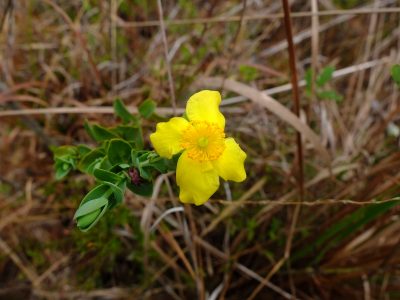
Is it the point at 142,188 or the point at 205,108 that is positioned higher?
the point at 205,108

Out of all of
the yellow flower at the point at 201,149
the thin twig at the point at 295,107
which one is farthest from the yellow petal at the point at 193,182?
the thin twig at the point at 295,107

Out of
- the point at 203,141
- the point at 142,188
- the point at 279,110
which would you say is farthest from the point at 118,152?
the point at 279,110

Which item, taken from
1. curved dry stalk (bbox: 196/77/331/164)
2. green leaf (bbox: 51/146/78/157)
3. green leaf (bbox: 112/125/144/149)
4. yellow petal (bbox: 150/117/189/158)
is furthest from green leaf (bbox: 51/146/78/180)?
curved dry stalk (bbox: 196/77/331/164)

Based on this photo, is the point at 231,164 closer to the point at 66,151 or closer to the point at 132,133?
the point at 132,133

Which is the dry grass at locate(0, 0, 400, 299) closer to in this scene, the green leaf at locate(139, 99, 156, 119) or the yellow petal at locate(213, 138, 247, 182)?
the green leaf at locate(139, 99, 156, 119)

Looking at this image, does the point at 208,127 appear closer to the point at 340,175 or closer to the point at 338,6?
the point at 340,175

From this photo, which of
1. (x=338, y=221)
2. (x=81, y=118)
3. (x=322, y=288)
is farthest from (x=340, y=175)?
(x=81, y=118)

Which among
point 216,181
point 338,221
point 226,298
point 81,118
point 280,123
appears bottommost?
point 226,298
